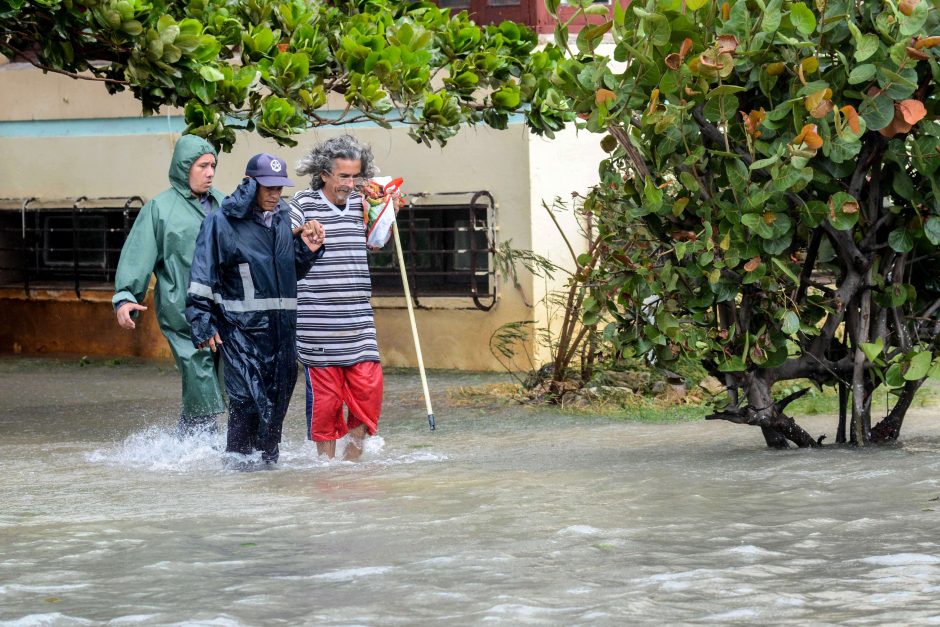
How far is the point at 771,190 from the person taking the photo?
6.61 m

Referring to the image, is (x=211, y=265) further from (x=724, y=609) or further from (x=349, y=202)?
(x=724, y=609)

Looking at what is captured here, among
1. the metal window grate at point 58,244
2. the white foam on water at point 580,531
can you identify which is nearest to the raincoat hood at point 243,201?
the white foam on water at point 580,531

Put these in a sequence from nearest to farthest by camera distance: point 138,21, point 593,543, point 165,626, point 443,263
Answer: point 165,626 < point 593,543 < point 138,21 < point 443,263

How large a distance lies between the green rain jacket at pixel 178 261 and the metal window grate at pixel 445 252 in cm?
462

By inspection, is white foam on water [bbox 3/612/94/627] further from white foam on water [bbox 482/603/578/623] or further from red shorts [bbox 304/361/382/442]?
red shorts [bbox 304/361/382/442]

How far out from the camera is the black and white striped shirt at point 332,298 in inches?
323

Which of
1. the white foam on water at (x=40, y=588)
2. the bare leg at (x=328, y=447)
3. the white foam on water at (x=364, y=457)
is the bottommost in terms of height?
the white foam on water at (x=40, y=588)

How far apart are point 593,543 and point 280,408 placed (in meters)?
2.72

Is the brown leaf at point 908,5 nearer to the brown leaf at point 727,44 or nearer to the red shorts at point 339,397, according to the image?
the brown leaf at point 727,44

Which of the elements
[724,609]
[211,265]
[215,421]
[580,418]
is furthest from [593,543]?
[580,418]

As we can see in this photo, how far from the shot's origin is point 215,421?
8820 mm

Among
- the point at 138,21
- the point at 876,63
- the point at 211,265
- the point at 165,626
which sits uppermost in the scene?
the point at 138,21

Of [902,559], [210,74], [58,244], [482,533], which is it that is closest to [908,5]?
[902,559]

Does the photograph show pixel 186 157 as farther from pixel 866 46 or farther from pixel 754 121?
pixel 866 46
